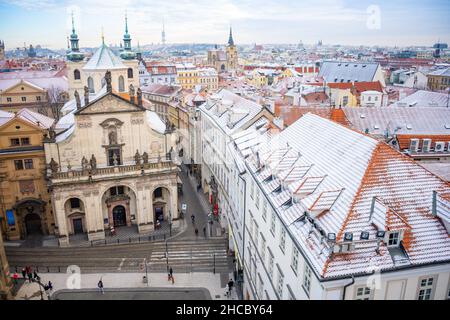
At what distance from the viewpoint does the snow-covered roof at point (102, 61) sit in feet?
186

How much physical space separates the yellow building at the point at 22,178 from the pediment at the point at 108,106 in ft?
17.3

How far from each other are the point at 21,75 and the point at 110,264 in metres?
61.6

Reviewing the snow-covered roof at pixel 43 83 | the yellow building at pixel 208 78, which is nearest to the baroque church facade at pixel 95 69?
the snow-covered roof at pixel 43 83

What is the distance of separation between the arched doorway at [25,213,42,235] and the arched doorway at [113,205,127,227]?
7.89m

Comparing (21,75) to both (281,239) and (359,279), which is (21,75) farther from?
(359,279)

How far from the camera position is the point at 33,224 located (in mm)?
41938

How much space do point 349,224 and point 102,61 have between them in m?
49.9

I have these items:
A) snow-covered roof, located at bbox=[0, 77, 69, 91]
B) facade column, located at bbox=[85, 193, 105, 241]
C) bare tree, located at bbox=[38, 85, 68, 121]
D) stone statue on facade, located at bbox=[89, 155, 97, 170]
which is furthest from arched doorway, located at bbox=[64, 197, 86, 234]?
snow-covered roof, located at bbox=[0, 77, 69, 91]

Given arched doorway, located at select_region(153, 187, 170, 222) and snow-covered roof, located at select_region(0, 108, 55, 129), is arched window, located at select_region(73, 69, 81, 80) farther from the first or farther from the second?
arched doorway, located at select_region(153, 187, 170, 222)

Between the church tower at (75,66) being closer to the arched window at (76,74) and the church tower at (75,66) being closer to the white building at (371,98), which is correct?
the arched window at (76,74)

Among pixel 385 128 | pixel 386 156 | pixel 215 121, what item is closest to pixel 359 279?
pixel 386 156

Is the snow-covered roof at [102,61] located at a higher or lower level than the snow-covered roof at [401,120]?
higher

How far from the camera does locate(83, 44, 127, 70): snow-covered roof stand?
2229 inches

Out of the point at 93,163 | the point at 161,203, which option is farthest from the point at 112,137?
the point at 161,203
